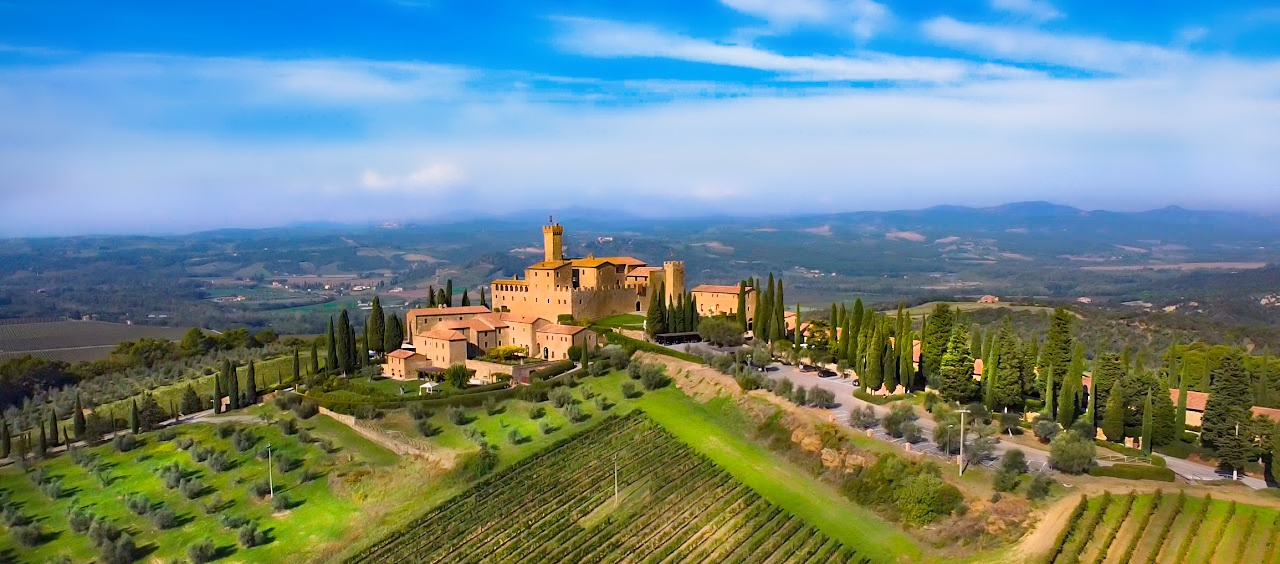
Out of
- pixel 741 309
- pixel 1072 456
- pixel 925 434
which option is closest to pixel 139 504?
pixel 925 434

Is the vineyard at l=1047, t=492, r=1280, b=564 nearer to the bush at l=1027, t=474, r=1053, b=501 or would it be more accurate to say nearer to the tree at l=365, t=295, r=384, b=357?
the bush at l=1027, t=474, r=1053, b=501

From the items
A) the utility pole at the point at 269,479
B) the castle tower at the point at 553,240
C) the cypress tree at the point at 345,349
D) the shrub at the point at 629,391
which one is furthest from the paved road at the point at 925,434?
the cypress tree at the point at 345,349

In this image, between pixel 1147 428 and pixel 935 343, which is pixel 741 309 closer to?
pixel 935 343

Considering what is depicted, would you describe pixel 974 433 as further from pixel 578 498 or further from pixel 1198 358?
pixel 1198 358

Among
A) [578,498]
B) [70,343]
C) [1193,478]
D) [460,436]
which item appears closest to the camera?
[1193,478]

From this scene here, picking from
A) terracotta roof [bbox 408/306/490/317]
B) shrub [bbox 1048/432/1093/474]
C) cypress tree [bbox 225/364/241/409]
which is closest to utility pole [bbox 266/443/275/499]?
cypress tree [bbox 225/364/241/409]

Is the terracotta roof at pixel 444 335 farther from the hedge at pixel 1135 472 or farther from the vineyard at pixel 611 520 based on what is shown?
the hedge at pixel 1135 472

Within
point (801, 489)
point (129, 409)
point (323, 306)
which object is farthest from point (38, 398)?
point (323, 306)
